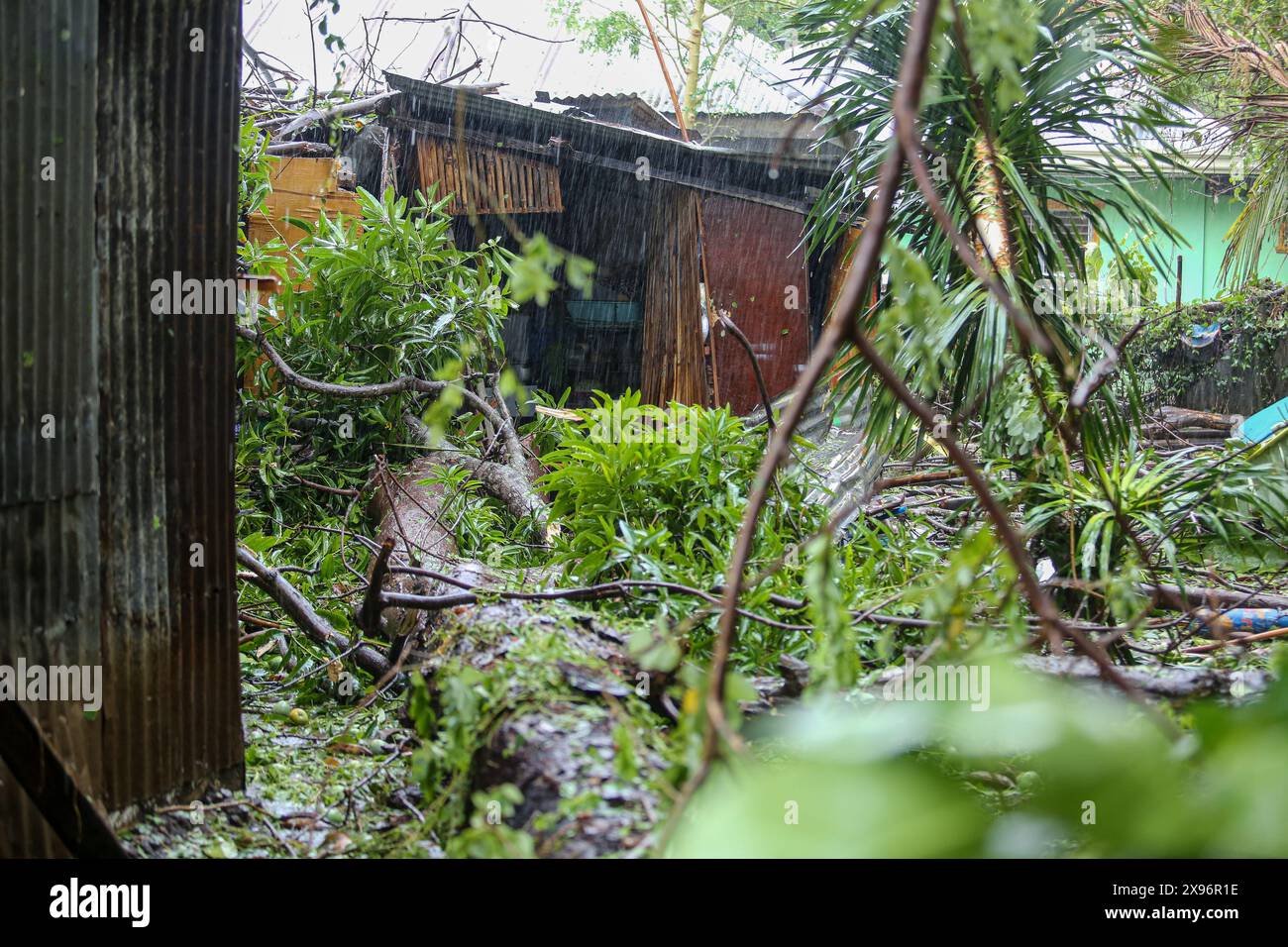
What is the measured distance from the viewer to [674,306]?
7473 mm

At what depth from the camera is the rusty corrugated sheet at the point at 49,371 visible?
4.71 feet

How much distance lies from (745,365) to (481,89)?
2.85 meters

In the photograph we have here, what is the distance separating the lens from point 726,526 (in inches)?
108

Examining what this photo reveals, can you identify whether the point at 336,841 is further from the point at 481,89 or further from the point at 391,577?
the point at 481,89

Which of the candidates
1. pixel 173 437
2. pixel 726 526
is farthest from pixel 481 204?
pixel 173 437

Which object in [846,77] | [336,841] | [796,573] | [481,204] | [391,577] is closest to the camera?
[336,841]

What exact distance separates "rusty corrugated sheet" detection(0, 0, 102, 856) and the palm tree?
235 centimetres

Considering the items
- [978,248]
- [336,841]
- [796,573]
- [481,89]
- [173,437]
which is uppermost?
[481,89]

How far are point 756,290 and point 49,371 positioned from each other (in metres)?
6.27

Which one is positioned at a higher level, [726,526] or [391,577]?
[726,526]

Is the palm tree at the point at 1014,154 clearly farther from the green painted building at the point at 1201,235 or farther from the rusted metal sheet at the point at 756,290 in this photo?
the green painted building at the point at 1201,235
